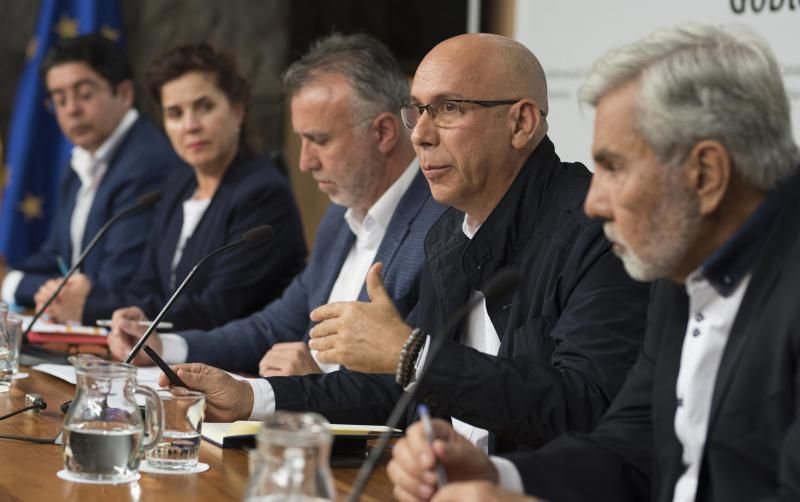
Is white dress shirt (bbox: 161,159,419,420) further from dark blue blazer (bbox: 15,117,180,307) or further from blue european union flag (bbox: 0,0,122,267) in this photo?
blue european union flag (bbox: 0,0,122,267)

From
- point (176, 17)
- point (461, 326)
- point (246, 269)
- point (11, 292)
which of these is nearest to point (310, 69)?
point (246, 269)

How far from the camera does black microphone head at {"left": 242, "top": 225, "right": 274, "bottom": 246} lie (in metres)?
2.42

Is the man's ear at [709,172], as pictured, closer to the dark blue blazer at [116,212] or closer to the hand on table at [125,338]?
the hand on table at [125,338]

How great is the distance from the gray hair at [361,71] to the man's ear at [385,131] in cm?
2

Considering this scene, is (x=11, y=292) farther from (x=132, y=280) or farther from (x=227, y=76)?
(x=227, y=76)

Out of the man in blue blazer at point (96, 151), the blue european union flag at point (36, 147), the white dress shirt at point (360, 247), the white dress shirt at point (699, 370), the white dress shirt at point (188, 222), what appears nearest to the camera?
the white dress shirt at point (699, 370)

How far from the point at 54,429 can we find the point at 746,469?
1.21 metres

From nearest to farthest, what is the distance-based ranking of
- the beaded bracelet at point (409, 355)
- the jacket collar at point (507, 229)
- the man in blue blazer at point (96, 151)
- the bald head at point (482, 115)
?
the beaded bracelet at point (409, 355) < the jacket collar at point (507, 229) < the bald head at point (482, 115) < the man in blue blazer at point (96, 151)

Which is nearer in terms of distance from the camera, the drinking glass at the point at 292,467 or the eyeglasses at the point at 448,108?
the drinking glass at the point at 292,467

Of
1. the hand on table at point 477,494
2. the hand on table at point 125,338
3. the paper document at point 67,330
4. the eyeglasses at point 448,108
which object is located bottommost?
the paper document at point 67,330

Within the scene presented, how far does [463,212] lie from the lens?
2572 millimetres

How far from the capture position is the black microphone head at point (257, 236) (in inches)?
95.3

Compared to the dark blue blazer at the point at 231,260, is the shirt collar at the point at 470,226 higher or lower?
higher

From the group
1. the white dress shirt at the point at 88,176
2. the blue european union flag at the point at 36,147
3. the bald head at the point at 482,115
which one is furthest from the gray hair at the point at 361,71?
the blue european union flag at the point at 36,147
